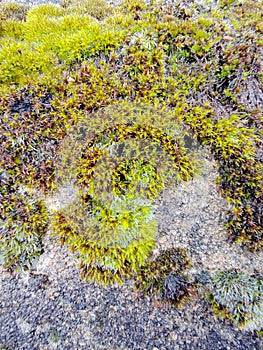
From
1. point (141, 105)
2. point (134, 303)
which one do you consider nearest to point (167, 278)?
point (134, 303)

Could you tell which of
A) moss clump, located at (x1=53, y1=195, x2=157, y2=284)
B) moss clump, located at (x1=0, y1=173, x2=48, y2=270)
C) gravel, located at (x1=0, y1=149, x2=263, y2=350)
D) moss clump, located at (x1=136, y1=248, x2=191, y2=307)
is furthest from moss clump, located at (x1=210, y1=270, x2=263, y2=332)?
moss clump, located at (x1=0, y1=173, x2=48, y2=270)

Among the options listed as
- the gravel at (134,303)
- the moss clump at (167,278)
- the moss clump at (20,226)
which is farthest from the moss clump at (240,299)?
the moss clump at (20,226)

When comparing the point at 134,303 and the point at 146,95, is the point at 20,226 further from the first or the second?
the point at 146,95

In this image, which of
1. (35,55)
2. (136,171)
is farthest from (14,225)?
(35,55)

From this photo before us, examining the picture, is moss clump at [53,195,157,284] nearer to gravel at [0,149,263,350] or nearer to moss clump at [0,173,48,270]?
gravel at [0,149,263,350]

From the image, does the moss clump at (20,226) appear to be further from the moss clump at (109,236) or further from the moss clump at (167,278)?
the moss clump at (167,278)

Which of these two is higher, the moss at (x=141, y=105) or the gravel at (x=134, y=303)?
the moss at (x=141, y=105)
